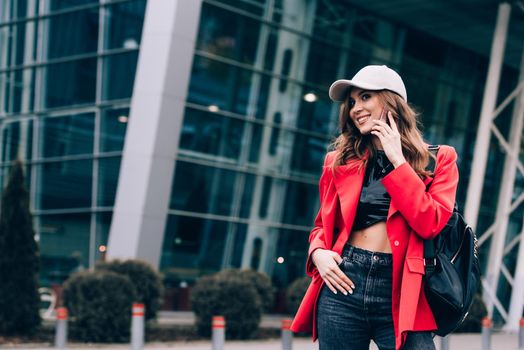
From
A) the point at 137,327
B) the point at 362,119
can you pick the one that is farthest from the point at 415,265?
the point at 137,327

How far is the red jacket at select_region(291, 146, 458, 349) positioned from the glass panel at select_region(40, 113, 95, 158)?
17406 millimetres

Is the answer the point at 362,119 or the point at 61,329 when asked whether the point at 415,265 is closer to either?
the point at 362,119

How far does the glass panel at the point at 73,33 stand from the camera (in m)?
20.6

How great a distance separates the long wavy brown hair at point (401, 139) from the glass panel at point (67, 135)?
17275 mm

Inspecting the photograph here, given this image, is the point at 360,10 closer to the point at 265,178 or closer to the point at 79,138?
the point at 265,178

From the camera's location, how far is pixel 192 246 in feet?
66.7

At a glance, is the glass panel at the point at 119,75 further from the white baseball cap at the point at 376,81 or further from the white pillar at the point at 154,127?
the white baseball cap at the point at 376,81

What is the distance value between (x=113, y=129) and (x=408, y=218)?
17.2 meters

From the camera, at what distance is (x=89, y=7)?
67.7ft

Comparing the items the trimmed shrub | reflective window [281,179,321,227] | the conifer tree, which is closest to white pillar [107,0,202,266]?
the trimmed shrub

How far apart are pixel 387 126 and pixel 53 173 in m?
18.4

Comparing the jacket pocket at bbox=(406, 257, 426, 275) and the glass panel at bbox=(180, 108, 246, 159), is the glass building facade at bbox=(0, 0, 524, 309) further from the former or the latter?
the jacket pocket at bbox=(406, 257, 426, 275)

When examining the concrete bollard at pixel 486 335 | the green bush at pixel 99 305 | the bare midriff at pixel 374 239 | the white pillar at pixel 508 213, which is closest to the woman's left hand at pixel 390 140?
the bare midriff at pixel 374 239

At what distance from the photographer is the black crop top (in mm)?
3283
